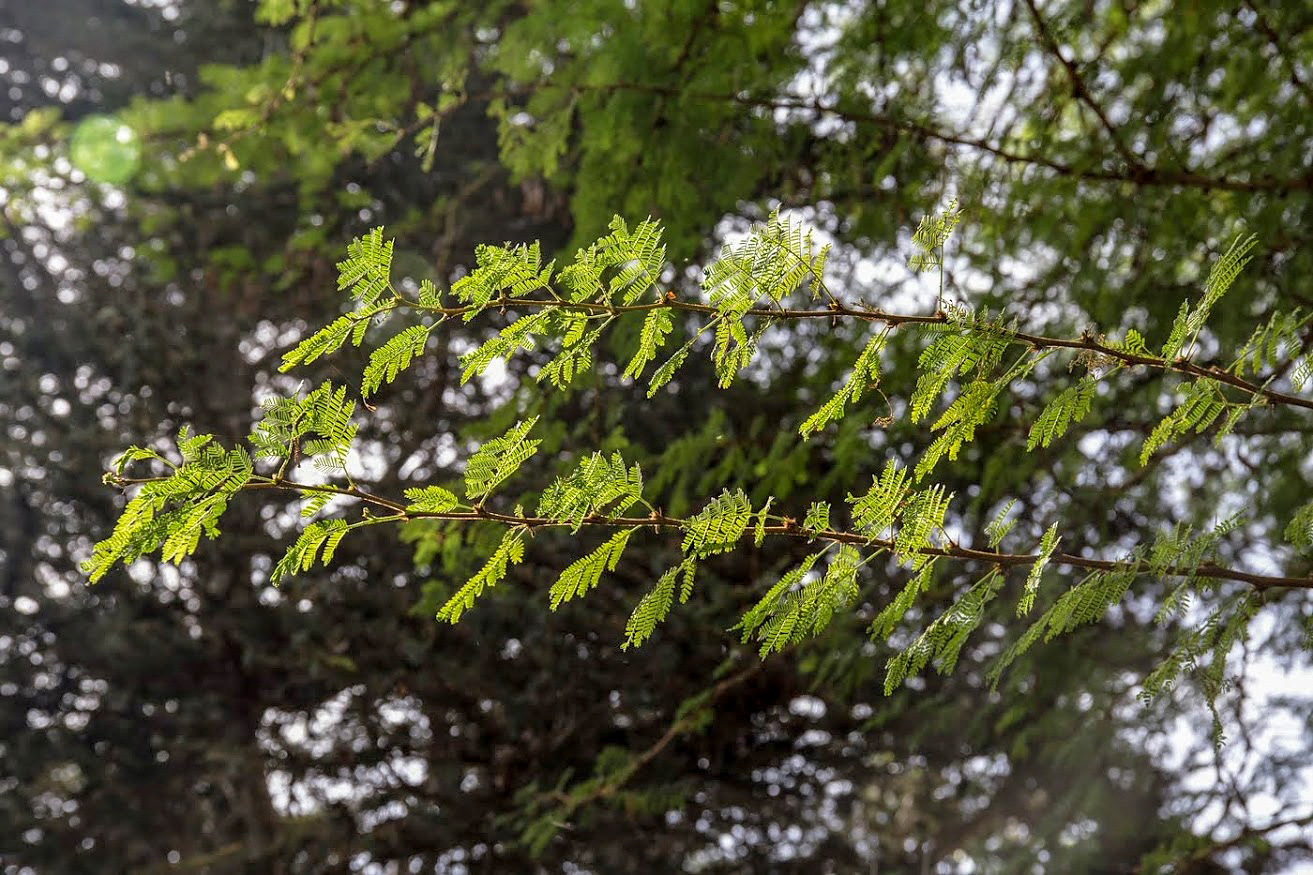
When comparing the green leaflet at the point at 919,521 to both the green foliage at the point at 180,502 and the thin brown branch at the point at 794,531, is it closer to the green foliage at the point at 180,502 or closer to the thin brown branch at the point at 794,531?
the thin brown branch at the point at 794,531

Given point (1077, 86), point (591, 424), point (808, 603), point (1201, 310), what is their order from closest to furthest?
point (1201, 310) < point (808, 603) < point (1077, 86) < point (591, 424)

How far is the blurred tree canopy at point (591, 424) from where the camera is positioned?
3400 mm

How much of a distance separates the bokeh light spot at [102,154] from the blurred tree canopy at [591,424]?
0.09ft

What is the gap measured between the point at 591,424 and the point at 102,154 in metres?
3.59

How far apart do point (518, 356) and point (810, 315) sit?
351 cm

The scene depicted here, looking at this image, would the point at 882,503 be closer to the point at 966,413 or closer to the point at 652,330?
the point at 966,413

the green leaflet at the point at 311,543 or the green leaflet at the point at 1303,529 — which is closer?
the green leaflet at the point at 311,543

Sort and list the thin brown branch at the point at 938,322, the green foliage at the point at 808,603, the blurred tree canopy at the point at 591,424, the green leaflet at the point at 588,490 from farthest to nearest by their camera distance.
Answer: the blurred tree canopy at the point at 591,424 → the green foliage at the point at 808,603 → the green leaflet at the point at 588,490 → the thin brown branch at the point at 938,322

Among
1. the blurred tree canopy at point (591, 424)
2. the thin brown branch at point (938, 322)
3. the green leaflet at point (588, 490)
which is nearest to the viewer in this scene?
the thin brown branch at point (938, 322)

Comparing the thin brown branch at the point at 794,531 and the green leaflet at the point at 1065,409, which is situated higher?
the green leaflet at the point at 1065,409

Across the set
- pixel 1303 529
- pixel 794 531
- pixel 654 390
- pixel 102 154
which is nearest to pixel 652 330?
pixel 654 390

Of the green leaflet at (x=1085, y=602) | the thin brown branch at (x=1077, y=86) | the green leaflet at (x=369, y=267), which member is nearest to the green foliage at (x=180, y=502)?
the green leaflet at (x=369, y=267)

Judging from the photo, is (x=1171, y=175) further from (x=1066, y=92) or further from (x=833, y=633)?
(x=833, y=633)

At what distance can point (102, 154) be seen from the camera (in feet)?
18.7
